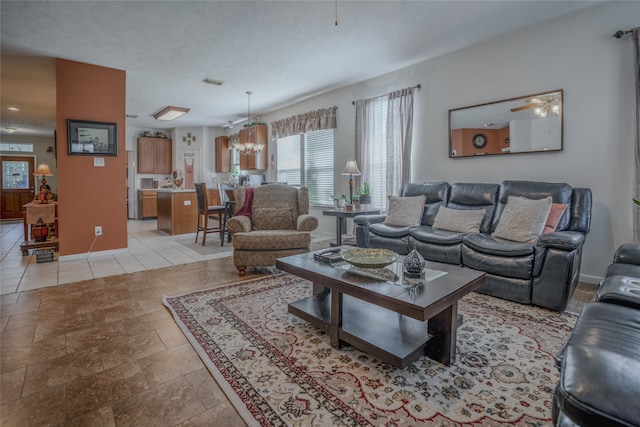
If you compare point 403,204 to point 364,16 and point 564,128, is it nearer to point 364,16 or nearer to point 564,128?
point 564,128

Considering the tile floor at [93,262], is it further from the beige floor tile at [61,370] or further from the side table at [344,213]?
the beige floor tile at [61,370]

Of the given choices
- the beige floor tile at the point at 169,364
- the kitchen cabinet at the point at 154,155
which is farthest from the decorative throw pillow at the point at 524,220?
the kitchen cabinet at the point at 154,155

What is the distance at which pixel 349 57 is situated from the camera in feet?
13.8

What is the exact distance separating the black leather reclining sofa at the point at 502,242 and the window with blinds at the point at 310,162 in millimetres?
2121

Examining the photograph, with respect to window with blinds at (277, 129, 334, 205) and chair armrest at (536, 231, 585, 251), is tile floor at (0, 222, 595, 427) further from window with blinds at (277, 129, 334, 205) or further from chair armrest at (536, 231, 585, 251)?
window with blinds at (277, 129, 334, 205)

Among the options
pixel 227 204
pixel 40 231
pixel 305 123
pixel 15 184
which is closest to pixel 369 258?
pixel 227 204

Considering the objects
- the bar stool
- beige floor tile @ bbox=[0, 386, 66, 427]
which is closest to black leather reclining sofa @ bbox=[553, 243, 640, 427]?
beige floor tile @ bbox=[0, 386, 66, 427]

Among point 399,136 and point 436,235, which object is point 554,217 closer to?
point 436,235

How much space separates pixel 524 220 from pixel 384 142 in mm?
2512

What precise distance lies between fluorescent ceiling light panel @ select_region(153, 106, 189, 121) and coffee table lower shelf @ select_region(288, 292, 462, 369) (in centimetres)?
606

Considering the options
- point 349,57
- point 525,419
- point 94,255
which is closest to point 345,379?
point 525,419

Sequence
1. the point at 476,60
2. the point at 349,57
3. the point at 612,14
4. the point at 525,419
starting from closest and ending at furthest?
the point at 525,419 → the point at 612,14 → the point at 476,60 → the point at 349,57

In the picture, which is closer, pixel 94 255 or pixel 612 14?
pixel 612 14

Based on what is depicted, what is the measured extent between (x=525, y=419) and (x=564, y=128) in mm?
3030
